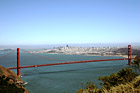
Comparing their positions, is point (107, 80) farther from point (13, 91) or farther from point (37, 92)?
point (37, 92)

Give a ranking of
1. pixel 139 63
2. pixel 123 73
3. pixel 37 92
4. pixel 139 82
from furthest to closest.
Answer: pixel 37 92 → pixel 139 63 → pixel 123 73 → pixel 139 82

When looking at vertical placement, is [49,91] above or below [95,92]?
below

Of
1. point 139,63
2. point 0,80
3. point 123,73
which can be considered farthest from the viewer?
point 139,63

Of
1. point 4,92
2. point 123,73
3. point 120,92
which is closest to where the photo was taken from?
point 120,92

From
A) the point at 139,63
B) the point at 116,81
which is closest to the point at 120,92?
the point at 116,81

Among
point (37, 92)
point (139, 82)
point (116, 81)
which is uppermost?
point (139, 82)

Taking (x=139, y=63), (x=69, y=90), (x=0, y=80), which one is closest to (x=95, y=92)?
(x=0, y=80)

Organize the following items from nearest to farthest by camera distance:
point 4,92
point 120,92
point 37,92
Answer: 1. point 120,92
2. point 4,92
3. point 37,92

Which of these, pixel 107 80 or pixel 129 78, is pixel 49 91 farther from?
pixel 129 78

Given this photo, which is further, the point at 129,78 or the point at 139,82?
the point at 129,78
